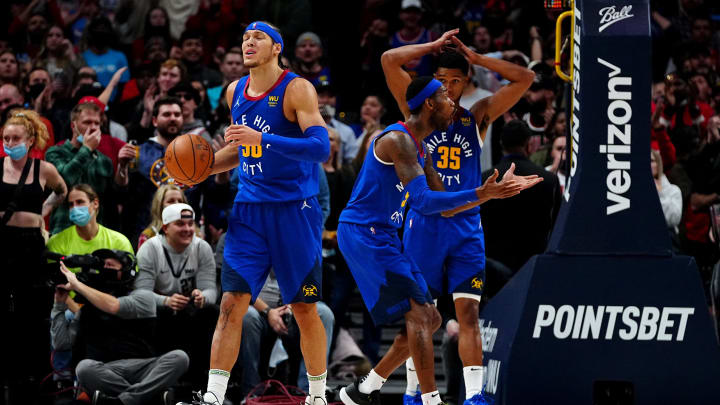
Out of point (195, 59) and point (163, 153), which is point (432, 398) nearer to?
point (163, 153)

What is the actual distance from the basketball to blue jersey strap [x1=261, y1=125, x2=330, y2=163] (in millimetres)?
498

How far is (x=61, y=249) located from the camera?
352 inches

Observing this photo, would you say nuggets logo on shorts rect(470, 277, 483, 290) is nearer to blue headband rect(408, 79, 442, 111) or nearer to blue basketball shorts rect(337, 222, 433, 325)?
blue basketball shorts rect(337, 222, 433, 325)

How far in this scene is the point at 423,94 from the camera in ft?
22.2

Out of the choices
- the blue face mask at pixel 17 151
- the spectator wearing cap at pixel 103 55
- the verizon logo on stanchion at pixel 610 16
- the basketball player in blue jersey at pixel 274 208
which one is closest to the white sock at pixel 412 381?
the basketball player in blue jersey at pixel 274 208

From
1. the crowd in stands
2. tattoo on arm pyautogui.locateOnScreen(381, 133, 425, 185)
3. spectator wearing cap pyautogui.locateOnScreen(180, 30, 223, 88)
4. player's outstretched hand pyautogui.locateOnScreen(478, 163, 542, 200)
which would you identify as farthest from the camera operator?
spectator wearing cap pyautogui.locateOnScreen(180, 30, 223, 88)

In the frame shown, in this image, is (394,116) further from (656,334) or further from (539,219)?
(656,334)

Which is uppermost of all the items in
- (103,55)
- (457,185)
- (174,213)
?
(103,55)

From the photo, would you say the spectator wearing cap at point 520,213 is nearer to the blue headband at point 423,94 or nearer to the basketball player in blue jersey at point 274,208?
the blue headband at point 423,94

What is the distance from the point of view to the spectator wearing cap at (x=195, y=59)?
12633mm

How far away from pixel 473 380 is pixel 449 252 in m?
0.95

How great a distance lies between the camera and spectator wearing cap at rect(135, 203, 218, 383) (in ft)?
28.8

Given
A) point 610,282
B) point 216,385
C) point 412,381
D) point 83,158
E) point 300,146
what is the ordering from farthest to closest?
point 83,158
point 412,381
point 610,282
point 216,385
point 300,146

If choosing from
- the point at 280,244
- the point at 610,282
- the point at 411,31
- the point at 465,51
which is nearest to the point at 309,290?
the point at 280,244
